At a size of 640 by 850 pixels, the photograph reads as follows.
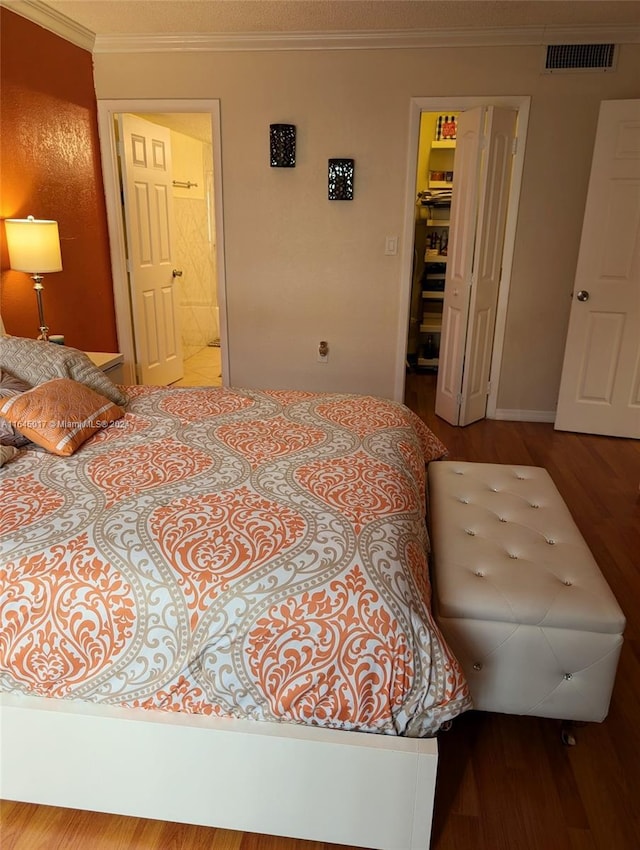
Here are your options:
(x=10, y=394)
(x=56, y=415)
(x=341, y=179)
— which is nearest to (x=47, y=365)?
(x=10, y=394)

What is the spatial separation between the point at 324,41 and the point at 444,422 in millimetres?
2569

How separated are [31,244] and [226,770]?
2.62m

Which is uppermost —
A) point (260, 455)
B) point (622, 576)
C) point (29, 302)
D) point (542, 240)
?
point (542, 240)

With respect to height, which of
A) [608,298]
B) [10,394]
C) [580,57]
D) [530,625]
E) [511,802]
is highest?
[580,57]

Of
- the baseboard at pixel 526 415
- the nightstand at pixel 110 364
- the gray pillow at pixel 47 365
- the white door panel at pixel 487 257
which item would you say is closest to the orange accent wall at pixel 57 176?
the nightstand at pixel 110 364

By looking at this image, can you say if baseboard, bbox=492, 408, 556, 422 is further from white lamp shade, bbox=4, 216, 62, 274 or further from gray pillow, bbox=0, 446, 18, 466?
gray pillow, bbox=0, 446, 18, 466

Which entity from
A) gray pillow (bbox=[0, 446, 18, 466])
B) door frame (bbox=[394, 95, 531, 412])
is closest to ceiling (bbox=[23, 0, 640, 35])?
door frame (bbox=[394, 95, 531, 412])

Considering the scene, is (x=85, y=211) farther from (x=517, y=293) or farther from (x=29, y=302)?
(x=517, y=293)

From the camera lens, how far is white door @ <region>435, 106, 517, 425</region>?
3.59 m

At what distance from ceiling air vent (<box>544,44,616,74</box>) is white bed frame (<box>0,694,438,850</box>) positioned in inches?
152

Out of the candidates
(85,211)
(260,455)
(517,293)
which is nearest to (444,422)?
(517,293)

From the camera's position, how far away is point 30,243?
2904 millimetres

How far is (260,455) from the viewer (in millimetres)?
1882

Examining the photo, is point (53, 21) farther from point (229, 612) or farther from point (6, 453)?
point (229, 612)
